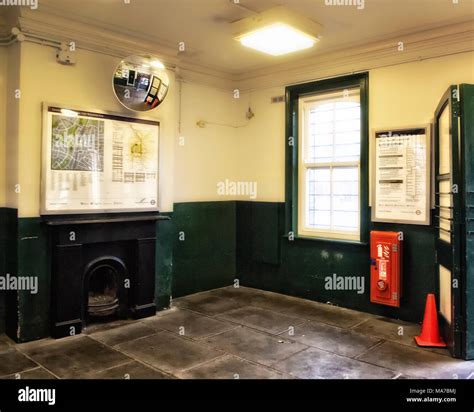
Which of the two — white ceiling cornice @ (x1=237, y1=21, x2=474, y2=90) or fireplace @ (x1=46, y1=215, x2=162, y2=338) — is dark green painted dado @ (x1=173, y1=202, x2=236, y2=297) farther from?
white ceiling cornice @ (x1=237, y1=21, x2=474, y2=90)

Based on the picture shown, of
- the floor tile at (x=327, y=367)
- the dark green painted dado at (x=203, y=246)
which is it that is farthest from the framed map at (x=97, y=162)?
the floor tile at (x=327, y=367)

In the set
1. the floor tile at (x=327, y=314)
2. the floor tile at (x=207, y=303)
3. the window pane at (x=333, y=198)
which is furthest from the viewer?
the window pane at (x=333, y=198)

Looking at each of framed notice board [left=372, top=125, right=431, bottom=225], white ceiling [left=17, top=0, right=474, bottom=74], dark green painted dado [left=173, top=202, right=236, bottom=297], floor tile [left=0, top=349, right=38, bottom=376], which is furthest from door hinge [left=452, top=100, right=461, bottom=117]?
floor tile [left=0, top=349, right=38, bottom=376]

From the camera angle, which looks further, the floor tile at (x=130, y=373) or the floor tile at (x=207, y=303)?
the floor tile at (x=207, y=303)

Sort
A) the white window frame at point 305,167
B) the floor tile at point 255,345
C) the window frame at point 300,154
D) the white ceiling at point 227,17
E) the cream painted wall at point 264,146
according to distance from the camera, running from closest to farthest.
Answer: the floor tile at point 255,345 → the white ceiling at point 227,17 → the window frame at point 300,154 → the white window frame at point 305,167 → the cream painted wall at point 264,146

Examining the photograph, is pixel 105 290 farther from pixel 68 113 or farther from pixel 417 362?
pixel 417 362

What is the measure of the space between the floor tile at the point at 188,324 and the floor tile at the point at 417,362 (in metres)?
1.47

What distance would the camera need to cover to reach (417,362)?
346 cm

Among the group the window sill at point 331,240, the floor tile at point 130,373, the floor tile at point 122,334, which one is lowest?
the floor tile at point 130,373

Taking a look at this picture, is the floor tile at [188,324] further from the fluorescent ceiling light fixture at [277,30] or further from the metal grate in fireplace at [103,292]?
the fluorescent ceiling light fixture at [277,30]

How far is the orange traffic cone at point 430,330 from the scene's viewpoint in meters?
3.84

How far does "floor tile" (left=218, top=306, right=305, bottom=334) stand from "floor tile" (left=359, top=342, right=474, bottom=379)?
0.97 meters

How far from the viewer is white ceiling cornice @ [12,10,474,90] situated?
4.00m
